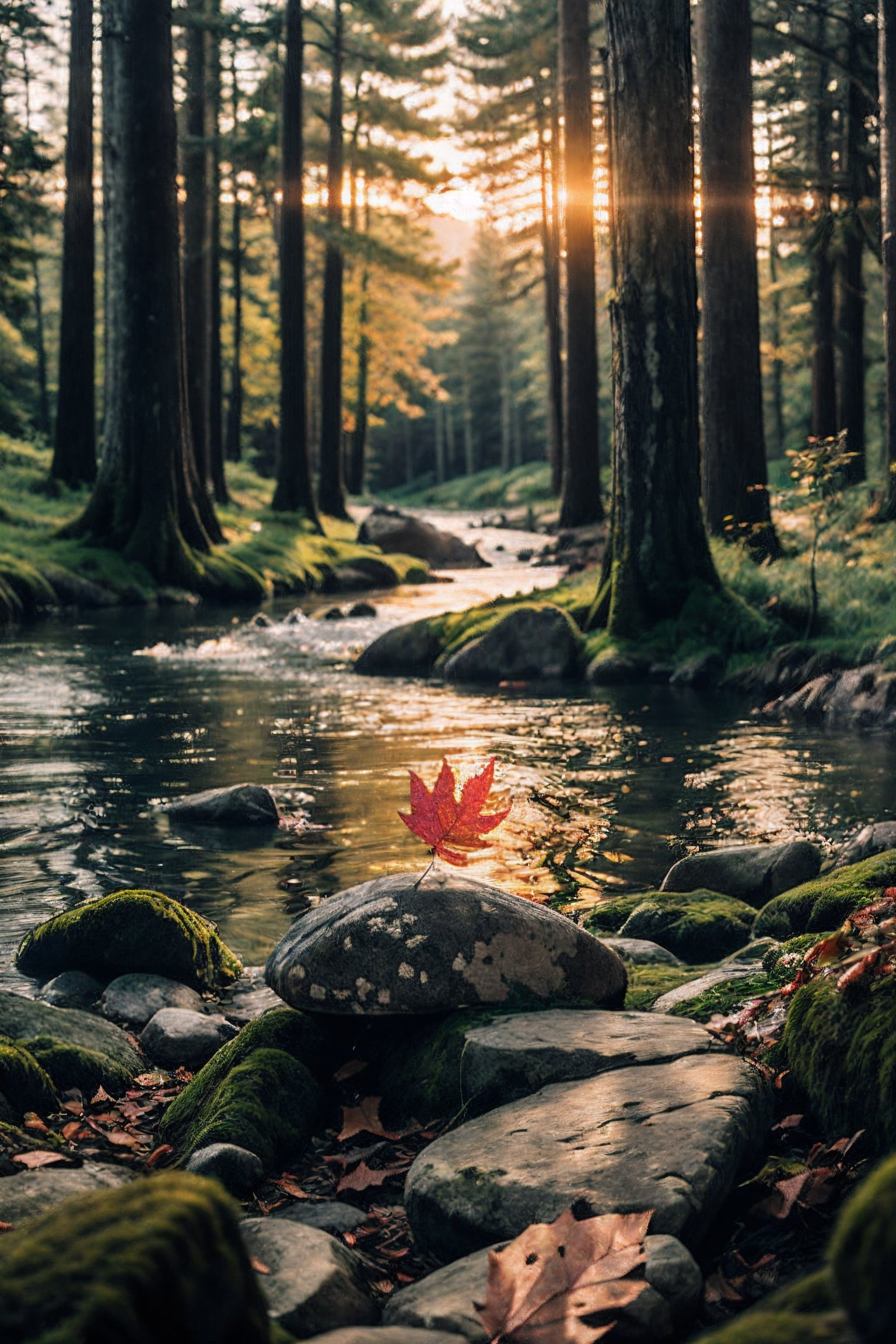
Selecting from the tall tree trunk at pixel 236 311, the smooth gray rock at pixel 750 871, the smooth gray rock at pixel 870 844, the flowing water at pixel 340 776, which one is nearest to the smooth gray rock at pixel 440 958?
the flowing water at pixel 340 776

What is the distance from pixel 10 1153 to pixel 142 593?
15.1 m

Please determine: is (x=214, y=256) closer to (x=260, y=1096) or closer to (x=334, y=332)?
(x=334, y=332)

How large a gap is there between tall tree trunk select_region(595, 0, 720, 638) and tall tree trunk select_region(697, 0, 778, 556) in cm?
246

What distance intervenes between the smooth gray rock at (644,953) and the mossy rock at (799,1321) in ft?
10.2

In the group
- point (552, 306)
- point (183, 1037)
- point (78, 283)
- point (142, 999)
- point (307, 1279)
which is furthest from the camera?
point (552, 306)

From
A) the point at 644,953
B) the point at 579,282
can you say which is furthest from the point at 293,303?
the point at 644,953

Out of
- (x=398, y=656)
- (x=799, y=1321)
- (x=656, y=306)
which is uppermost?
(x=656, y=306)

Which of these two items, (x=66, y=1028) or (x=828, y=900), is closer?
(x=66, y=1028)

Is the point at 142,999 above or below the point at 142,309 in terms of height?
below

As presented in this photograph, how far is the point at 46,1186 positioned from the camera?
2957mm

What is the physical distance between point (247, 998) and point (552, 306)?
3517 cm

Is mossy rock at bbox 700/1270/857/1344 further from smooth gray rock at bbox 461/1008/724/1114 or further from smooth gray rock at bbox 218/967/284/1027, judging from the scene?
smooth gray rock at bbox 218/967/284/1027

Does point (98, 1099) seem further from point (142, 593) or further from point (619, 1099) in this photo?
point (142, 593)

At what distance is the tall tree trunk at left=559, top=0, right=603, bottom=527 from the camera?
887 inches
